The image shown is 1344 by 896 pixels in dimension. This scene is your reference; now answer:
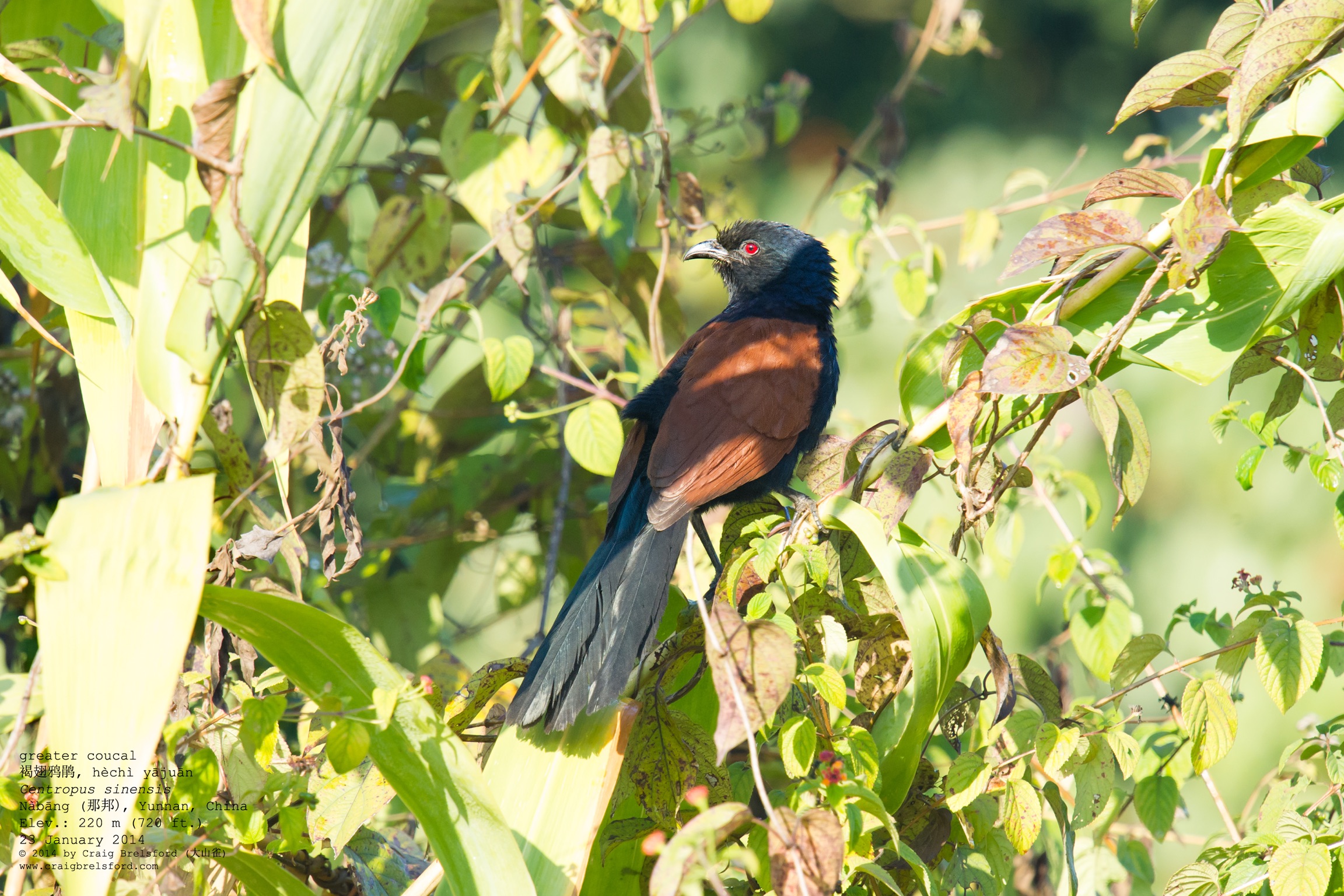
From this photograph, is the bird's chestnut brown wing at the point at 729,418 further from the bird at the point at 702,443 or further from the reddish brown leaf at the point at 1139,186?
the reddish brown leaf at the point at 1139,186

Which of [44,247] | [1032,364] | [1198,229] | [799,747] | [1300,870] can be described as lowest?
[1300,870]

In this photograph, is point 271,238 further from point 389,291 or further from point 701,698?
point 701,698

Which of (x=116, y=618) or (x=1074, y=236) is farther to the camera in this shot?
(x=1074, y=236)

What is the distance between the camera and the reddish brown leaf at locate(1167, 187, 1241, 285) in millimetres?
1046

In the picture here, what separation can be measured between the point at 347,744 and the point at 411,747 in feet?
0.23

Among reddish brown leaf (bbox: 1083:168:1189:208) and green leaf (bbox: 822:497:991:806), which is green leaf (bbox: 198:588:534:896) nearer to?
green leaf (bbox: 822:497:991:806)

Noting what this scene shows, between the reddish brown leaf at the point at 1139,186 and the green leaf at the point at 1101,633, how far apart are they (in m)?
0.89

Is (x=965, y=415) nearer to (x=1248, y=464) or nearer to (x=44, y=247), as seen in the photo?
(x=1248, y=464)

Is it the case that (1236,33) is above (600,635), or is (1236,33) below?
above

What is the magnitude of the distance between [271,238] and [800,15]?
368 cm

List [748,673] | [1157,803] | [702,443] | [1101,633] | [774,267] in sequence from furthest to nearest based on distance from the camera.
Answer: [774,267]
[702,443]
[1101,633]
[1157,803]
[748,673]

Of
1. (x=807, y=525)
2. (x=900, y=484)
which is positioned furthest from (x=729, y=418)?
(x=900, y=484)

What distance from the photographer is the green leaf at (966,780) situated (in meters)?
1.20

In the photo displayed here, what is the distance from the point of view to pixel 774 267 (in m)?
2.74
